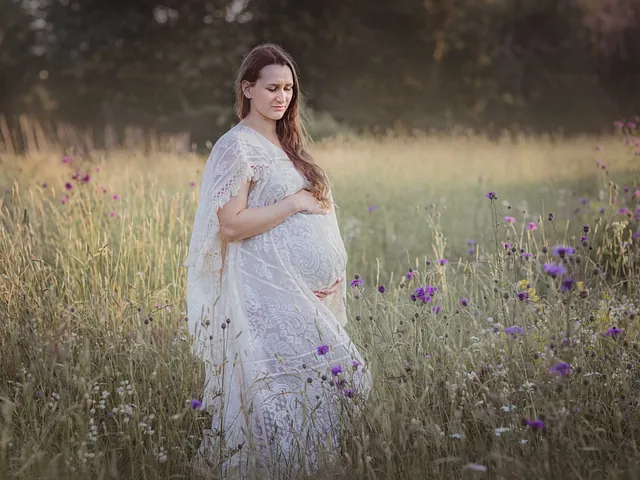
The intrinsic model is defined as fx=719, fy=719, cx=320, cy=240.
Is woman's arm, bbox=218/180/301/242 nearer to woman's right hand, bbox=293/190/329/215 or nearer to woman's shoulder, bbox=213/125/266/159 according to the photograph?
woman's right hand, bbox=293/190/329/215

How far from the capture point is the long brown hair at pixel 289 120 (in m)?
3.00

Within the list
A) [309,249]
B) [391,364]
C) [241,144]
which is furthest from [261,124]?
[391,364]

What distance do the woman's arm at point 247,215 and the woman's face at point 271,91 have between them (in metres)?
0.34

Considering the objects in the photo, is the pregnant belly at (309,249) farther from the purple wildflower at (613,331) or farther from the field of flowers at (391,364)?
the purple wildflower at (613,331)

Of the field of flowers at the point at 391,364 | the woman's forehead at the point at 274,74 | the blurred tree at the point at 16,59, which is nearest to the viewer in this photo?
the field of flowers at the point at 391,364

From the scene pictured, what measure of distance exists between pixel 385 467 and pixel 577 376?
2.36ft

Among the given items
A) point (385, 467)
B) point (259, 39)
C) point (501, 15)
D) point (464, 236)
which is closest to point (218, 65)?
point (259, 39)

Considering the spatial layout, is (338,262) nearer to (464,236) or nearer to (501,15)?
(464,236)

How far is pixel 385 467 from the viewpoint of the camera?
247 cm

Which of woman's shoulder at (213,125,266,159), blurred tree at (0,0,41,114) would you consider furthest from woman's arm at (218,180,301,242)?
blurred tree at (0,0,41,114)

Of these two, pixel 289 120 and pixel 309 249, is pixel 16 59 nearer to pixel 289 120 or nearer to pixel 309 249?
pixel 289 120

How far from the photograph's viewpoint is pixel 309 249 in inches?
116

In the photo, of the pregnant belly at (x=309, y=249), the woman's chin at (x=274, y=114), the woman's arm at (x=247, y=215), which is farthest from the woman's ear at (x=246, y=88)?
the pregnant belly at (x=309, y=249)

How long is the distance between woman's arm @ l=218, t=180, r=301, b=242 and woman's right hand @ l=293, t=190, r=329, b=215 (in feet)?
0.04
